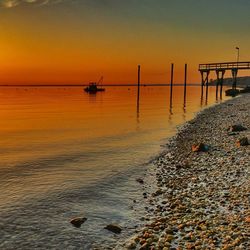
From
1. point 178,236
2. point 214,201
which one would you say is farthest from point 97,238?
point 214,201

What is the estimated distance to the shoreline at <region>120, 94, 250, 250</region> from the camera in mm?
6750

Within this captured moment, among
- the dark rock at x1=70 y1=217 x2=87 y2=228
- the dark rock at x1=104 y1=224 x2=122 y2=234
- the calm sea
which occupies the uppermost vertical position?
the dark rock at x1=104 y1=224 x2=122 y2=234

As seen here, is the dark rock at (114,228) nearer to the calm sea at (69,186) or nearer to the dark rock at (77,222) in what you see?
the calm sea at (69,186)

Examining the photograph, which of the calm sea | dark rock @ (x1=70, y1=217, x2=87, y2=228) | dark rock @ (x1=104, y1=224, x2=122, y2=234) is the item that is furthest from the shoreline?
dark rock @ (x1=70, y1=217, x2=87, y2=228)

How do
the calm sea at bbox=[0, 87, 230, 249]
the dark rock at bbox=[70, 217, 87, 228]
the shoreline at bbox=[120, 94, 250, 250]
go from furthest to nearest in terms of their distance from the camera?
the dark rock at bbox=[70, 217, 87, 228]
the calm sea at bbox=[0, 87, 230, 249]
the shoreline at bbox=[120, 94, 250, 250]

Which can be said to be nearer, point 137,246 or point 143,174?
point 137,246

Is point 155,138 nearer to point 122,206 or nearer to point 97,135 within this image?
point 97,135

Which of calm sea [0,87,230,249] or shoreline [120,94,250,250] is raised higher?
shoreline [120,94,250,250]

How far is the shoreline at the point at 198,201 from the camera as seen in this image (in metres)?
6.75

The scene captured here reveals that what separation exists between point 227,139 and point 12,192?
38.1ft

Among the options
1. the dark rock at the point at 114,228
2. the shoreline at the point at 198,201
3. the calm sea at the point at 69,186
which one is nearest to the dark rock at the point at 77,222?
the calm sea at the point at 69,186

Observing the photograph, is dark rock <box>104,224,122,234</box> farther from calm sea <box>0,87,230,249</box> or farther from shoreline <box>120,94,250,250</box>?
shoreline <box>120,94,250,250</box>

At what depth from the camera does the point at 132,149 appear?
18.7 meters

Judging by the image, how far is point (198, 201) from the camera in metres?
8.99
